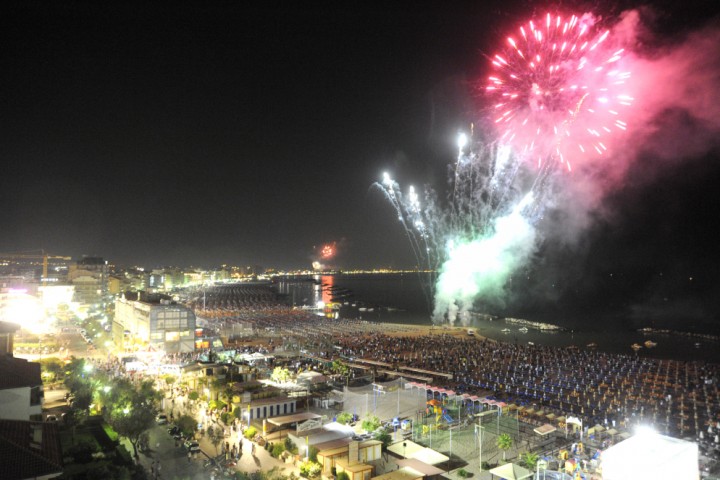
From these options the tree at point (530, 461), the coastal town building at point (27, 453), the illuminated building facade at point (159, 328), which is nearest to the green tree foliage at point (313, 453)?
the tree at point (530, 461)

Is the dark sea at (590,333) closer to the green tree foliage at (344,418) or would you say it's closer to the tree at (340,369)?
the tree at (340,369)

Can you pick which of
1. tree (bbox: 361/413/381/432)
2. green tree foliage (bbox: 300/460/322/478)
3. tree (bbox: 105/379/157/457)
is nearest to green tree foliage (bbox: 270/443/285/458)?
green tree foliage (bbox: 300/460/322/478)

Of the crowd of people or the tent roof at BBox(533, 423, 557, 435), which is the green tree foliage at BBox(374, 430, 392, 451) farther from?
the crowd of people

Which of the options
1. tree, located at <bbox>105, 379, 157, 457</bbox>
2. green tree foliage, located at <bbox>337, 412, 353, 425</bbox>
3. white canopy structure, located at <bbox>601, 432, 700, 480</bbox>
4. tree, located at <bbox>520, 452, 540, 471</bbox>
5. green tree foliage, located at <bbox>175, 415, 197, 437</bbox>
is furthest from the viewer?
green tree foliage, located at <bbox>337, 412, 353, 425</bbox>

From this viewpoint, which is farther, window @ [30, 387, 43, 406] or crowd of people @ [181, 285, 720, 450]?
crowd of people @ [181, 285, 720, 450]

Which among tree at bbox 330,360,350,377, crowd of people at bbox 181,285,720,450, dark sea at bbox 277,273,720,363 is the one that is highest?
tree at bbox 330,360,350,377

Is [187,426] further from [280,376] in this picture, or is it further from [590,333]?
[590,333]

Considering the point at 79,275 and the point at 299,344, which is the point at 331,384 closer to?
the point at 299,344
